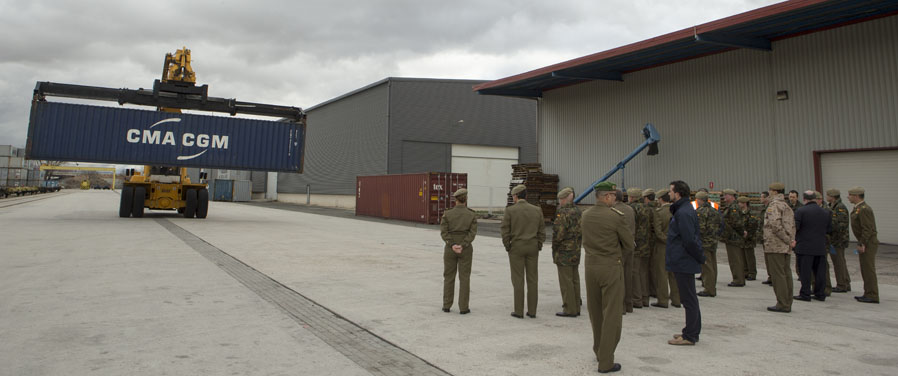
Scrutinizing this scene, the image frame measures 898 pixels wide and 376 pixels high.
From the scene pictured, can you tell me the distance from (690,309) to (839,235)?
4.78m

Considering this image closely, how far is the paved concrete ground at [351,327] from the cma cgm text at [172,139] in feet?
39.4

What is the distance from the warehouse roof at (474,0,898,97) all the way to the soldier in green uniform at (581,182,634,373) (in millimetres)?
13901

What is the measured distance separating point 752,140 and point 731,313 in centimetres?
1353

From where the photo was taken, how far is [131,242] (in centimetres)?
1330

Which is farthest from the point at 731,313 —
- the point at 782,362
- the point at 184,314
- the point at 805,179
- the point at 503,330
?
the point at 805,179

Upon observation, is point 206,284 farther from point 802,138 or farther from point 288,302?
point 802,138

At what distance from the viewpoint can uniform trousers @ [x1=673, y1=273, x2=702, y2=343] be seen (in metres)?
5.07

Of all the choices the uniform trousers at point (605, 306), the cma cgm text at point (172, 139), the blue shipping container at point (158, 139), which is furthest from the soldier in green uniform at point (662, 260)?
the cma cgm text at point (172, 139)

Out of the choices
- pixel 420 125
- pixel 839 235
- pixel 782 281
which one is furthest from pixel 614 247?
pixel 420 125

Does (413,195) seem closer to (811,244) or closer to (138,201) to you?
(138,201)

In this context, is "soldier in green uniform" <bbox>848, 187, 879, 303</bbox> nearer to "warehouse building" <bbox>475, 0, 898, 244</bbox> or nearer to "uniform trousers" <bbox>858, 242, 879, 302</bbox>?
"uniform trousers" <bbox>858, 242, 879, 302</bbox>

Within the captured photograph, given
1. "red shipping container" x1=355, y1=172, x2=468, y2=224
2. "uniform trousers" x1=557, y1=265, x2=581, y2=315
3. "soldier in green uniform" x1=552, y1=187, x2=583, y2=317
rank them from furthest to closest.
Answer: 1. "red shipping container" x1=355, y1=172, x2=468, y2=224
2. "uniform trousers" x1=557, y1=265, x2=581, y2=315
3. "soldier in green uniform" x1=552, y1=187, x2=583, y2=317

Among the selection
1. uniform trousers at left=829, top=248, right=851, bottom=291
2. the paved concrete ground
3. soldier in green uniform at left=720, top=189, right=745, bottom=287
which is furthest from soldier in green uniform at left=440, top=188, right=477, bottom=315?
uniform trousers at left=829, top=248, right=851, bottom=291

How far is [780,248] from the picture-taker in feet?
22.5
